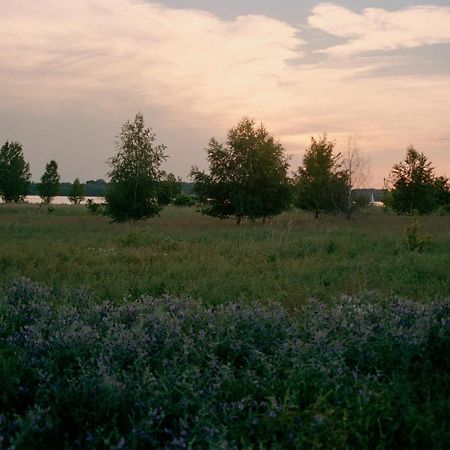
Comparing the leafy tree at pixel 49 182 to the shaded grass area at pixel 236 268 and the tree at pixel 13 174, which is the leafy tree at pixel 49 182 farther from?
the shaded grass area at pixel 236 268

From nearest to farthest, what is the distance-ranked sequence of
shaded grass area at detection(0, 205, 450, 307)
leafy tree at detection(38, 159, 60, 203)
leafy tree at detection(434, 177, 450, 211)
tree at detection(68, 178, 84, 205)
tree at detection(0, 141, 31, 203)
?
shaded grass area at detection(0, 205, 450, 307) → leafy tree at detection(434, 177, 450, 211) → tree at detection(0, 141, 31, 203) → leafy tree at detection(38, 159, 60, 203) → tree at detection(68, 178, 84, 205)

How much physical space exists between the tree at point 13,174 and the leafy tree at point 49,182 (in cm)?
726

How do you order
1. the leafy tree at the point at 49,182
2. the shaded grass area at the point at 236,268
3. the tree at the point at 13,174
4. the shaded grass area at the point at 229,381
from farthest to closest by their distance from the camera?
the leafy tree at the point at 49,182 → the tree at the point at 13,174 → the shaded grass area at the point at 236,268 → the shaded grass area at the point at 229,381

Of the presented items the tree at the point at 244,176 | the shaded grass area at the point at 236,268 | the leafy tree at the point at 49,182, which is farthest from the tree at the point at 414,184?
the leafy tree at the point at 49,182

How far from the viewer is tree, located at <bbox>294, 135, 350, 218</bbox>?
43.4 m

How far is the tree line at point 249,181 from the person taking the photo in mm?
33594

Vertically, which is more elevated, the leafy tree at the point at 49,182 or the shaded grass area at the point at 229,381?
the leafy tree at the point at 49,182

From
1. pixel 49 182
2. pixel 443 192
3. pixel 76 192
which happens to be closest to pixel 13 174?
pixel 49 182

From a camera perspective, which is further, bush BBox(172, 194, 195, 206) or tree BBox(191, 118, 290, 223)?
bush BBox(172, 194, 195, 206)

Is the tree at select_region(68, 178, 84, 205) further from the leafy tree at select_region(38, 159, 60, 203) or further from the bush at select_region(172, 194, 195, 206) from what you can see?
the bush at select_region(172, 194, 195, 206)

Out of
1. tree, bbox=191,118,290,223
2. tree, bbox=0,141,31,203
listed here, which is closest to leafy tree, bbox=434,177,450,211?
tree, bbox=191,118,290,223

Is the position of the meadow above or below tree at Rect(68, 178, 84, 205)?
below

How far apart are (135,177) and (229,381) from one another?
30.2 m

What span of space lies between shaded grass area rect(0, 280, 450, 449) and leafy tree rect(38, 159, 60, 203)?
251 feet
